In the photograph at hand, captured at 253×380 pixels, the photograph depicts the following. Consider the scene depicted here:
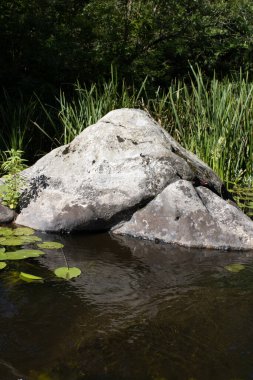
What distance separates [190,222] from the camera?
3693 mm

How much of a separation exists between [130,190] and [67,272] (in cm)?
115

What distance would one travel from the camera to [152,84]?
29.6ft

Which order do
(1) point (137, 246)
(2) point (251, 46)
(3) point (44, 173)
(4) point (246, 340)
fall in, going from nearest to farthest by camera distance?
(4) point (246, 340) → (1) point (137, 246) → (3) point (44, 173) → (2) point (251, 46)

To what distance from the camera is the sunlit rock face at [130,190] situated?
12.2ft

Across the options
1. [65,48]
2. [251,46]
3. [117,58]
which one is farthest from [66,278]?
[251,46]

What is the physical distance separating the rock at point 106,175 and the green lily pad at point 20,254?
65 centimetres

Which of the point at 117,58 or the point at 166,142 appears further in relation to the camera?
the point at 117,58

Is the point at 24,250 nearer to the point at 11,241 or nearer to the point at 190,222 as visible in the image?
the point at 11,241

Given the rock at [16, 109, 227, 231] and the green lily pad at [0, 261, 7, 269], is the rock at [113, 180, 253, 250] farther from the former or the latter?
the green lily pad at [0, 261, 7, 269]

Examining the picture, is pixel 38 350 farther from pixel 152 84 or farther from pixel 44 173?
pixel 152 84

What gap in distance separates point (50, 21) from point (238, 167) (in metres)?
4.49

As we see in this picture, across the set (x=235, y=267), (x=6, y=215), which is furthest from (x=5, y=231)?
(x=235, y=267)

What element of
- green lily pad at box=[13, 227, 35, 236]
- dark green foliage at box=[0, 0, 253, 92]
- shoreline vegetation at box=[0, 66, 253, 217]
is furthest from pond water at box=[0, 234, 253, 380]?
dark green foliage at box=[0, 0, 253, 92]

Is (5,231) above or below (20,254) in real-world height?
below
